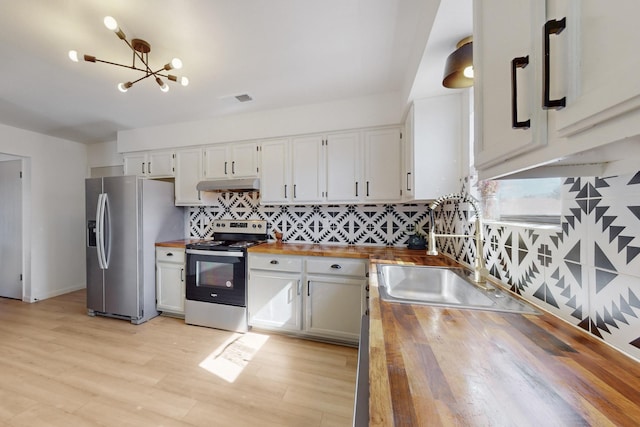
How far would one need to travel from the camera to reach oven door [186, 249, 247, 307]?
254 cm

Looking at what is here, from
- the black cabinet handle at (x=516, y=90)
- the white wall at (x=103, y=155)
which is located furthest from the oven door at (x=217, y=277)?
the white wall at (x=103, y=155)

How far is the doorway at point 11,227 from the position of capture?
3.49m

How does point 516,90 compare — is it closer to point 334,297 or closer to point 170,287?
point 334,297

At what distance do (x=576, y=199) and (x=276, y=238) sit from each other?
2594 millimetres

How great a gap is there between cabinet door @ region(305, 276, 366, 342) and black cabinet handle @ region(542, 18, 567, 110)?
1.96 meters

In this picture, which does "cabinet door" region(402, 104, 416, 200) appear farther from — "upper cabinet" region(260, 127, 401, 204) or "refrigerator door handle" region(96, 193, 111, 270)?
"refrigerator door handle" region(96, 193, 111, 270)

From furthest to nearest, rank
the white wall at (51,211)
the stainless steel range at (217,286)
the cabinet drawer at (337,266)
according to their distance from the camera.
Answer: the white wall at (51,211)
the stainless steel range at (217,286)
the cabinet drawer at (337,266)

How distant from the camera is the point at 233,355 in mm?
2123

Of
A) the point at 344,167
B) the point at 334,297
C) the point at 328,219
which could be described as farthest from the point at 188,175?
the point at 334,297

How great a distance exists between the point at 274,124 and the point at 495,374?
9.09 ft

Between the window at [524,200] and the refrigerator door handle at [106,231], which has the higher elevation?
the window at [524,200]

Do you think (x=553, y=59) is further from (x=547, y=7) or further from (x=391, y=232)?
(x=391, y=232)

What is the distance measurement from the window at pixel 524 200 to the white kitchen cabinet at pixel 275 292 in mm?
1609

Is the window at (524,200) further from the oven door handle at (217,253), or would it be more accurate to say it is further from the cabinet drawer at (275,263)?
the oven door handle at (217,253)
